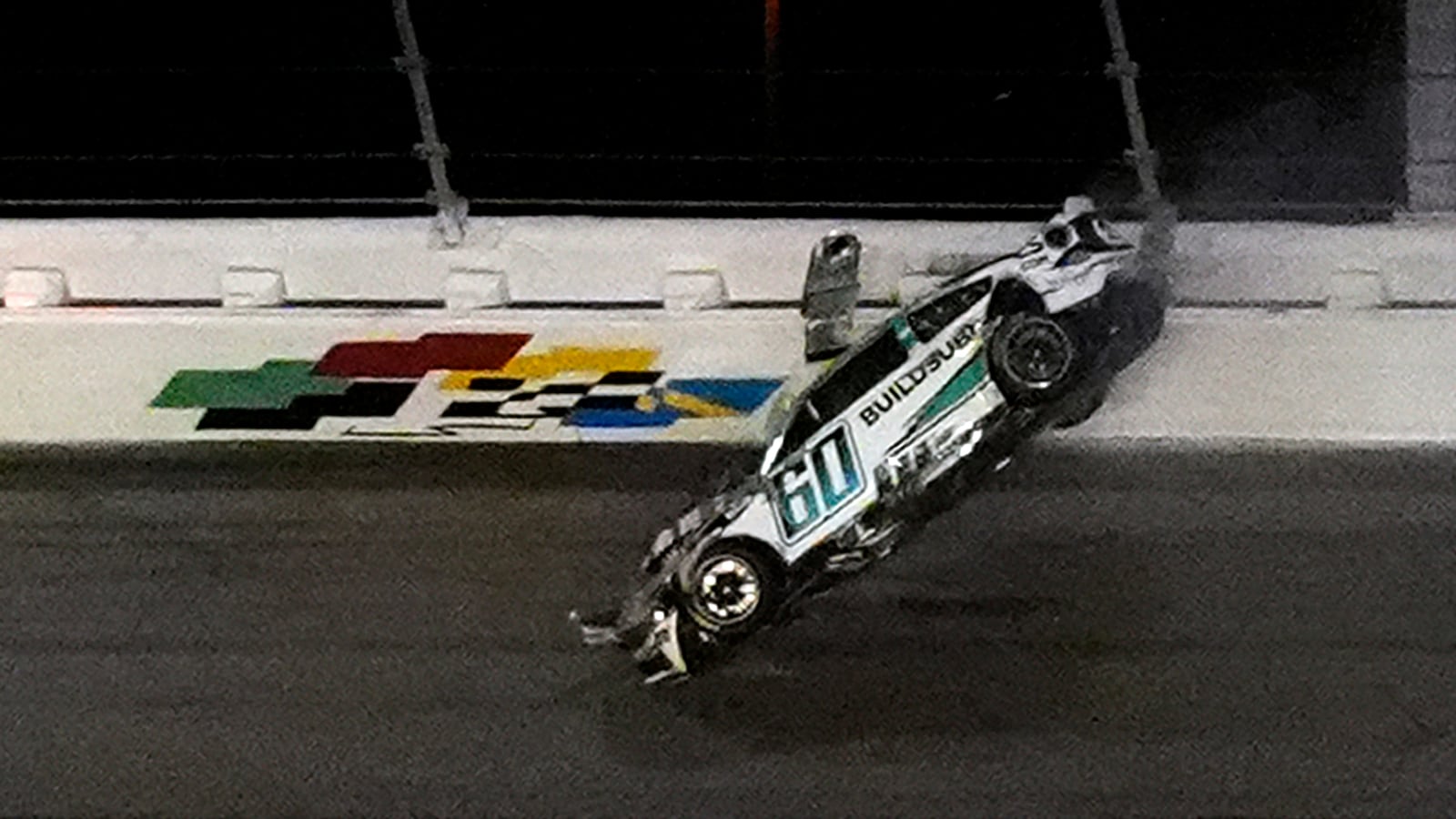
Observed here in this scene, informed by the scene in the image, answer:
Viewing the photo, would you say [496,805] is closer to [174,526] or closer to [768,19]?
[174,526]

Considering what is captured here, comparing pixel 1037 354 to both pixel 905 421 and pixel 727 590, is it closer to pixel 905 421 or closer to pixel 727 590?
pixel 905 421

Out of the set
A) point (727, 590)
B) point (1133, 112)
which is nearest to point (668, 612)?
point (727, 590)

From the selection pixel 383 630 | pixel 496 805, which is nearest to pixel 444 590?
pixel 383 630

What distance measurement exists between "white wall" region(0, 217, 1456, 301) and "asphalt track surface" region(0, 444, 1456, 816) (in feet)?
0.47

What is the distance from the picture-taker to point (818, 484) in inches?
44.9

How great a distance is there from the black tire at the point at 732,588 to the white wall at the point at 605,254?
209 millimetres

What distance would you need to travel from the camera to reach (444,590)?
1.32 meters

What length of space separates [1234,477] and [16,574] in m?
0.97

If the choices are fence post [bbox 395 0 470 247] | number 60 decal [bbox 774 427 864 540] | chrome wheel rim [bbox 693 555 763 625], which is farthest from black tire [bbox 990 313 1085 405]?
fence post [bbox 395 0 470 247]

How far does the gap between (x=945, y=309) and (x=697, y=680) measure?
0.34 meters

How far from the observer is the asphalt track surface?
124cm

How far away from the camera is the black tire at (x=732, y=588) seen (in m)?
1.15

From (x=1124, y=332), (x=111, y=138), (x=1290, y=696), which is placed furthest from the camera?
(x=111, y=138)

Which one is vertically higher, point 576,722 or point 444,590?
point 444,590
